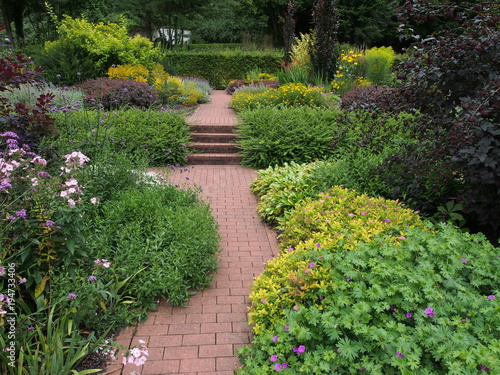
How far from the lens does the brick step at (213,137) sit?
8039 mm

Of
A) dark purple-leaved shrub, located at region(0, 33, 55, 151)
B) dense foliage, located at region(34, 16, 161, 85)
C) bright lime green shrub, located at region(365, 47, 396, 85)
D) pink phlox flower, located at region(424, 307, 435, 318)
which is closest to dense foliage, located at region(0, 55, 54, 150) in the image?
dark purple-leaved shrub, located at region(0, 33, 55, 151)

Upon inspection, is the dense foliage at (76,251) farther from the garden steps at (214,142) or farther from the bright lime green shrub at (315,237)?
the garden steps at (214,142)

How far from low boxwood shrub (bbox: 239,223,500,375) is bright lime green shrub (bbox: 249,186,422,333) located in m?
0.02

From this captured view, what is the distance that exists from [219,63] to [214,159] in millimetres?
11567

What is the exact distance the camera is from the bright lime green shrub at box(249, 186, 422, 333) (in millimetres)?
2684

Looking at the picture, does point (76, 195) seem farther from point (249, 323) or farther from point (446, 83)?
point (446, 83)

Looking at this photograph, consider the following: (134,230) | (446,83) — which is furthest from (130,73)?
(446,83)

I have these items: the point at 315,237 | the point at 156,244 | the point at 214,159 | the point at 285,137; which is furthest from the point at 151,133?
the point at 315,237

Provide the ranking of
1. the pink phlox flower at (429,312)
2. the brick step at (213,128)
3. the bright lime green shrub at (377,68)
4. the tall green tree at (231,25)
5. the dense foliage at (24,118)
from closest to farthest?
1. the pink phlox flower at (429,312)
2. the dense foliage at (24,118)
3. the brick step at (213,128)
4. the bright lime green shrub at (377,68)
5. the tall green tree at (231,25)

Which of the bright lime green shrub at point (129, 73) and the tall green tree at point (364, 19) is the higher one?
the tall green tree at point (364, 19)

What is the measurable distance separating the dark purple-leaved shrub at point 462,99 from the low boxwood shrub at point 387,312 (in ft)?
2.05

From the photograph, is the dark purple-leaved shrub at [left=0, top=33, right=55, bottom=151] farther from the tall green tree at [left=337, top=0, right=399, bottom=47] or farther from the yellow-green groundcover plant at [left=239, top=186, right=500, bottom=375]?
the tall green tree at [left=337, top=0, right=399, bottom=47]

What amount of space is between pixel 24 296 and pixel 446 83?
164 inches

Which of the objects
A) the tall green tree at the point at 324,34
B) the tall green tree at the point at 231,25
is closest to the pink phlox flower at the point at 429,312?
the tall green tree at the point at 324,34
